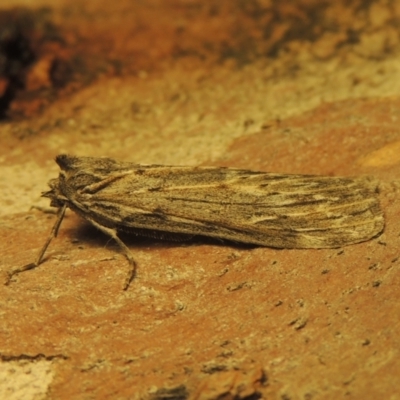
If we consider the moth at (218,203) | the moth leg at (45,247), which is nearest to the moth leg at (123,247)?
the moth at (218,203)

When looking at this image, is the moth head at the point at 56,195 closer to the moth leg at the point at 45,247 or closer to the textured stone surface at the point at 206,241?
the moth leg at the point at 45,247

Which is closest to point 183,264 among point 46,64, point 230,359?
point 230,359

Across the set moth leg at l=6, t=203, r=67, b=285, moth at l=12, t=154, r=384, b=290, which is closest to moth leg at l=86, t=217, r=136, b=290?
moth at l=12, t=154, r=384, b=290

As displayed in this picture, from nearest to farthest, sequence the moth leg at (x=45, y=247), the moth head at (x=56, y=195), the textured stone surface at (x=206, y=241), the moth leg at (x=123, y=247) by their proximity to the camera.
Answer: the textured stone surface at (x=206, y=241) → the moth leg at (x=123, y=247) → the moth leg at (x=45, y=247) → the moth head at (x=56, y=195)

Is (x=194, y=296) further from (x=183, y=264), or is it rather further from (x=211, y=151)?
(x=211, y=151)

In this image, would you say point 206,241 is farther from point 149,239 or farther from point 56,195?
point 56,195

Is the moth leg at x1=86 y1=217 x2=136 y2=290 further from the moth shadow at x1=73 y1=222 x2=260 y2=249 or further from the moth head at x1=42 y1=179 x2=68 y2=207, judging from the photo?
the moth head at x1=42 y1=179 x2=68 y2=207
